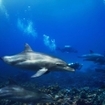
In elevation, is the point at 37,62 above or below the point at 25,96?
above

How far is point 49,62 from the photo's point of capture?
7598 millimetres

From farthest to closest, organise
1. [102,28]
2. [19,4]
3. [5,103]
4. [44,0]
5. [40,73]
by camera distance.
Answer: [102,28] < [19,4] < [44,0] < [5,103] < [40,73]

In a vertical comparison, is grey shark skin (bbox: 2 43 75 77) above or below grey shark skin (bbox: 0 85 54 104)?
above

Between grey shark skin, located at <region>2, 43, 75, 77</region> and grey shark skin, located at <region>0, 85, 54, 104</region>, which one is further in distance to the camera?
grey shark skin, located at <region>0, 85, 54, 104</region>

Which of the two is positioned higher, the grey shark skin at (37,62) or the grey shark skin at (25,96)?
the grey shark skin at (37,62)

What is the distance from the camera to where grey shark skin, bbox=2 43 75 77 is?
7435 mm

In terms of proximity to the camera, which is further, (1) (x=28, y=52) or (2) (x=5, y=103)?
(2) (x=5, y=103)

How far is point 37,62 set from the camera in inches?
305

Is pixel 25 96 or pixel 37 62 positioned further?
pixel 25 96

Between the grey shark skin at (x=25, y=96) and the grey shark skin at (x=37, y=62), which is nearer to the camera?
the grey shark skin at (x=37, y=62)

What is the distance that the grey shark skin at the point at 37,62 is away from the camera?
24.4 feet

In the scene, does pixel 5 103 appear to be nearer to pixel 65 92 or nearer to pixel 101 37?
pixel 65 92

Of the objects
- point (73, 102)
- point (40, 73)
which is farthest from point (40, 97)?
point (73, 102)

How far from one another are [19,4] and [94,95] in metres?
79.0
